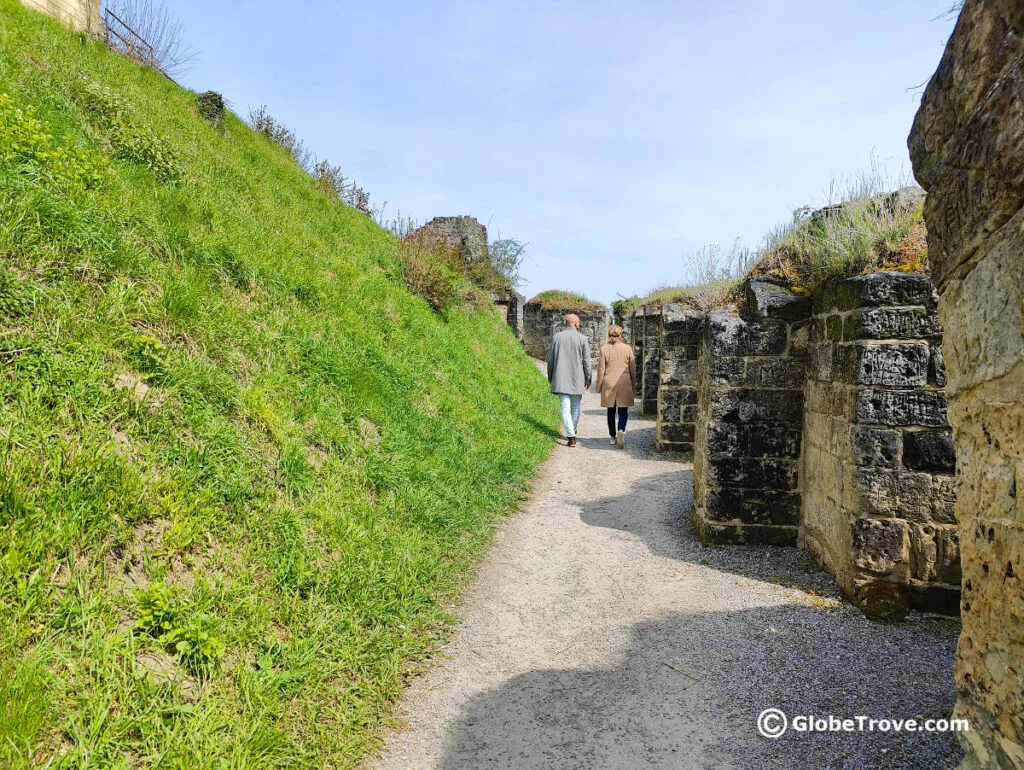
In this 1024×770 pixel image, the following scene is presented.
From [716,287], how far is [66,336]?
7960mm

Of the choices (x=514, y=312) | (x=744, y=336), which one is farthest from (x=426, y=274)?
(x=514, y=312)

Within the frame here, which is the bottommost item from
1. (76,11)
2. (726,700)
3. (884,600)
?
(726,700)

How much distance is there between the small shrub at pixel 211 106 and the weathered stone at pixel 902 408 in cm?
1058

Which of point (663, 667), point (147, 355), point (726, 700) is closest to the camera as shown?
point (726, 700)

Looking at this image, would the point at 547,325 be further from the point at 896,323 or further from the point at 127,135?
the point at 896,323

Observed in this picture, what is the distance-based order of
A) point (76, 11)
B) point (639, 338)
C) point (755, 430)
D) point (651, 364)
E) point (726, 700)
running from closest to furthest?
point (726, 700), point (755, 430), point (76, 11), point (651, 364), point (639, 338)

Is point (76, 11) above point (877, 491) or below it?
above

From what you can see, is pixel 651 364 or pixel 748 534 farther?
pixel 651 364

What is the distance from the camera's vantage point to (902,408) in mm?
3512

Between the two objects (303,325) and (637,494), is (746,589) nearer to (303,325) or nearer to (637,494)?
(637,494)

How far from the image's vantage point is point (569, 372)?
9.70 meters

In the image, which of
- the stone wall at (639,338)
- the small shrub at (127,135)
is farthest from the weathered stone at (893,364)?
the stone wall at (639,338)

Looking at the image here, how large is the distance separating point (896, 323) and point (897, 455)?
0.80 metres

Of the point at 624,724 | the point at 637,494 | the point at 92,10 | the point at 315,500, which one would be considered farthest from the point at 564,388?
the point at 92,10
